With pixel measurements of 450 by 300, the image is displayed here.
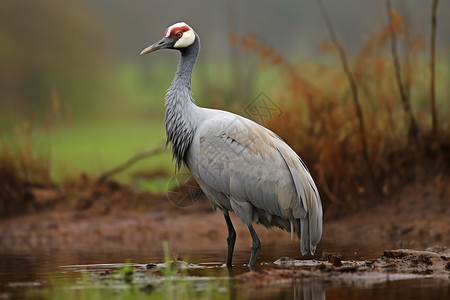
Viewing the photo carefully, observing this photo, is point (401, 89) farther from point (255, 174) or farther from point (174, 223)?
point (255, 174)

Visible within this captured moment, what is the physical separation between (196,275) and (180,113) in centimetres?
188

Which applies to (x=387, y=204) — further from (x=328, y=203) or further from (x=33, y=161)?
(x=33, y=161)

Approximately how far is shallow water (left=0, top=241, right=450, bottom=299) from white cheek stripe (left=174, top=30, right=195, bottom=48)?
2460 mm

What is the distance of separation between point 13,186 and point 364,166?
248 inches

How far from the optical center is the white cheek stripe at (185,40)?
8.74 m

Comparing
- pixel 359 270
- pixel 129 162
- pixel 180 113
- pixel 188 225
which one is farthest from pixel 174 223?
pixel 359 270

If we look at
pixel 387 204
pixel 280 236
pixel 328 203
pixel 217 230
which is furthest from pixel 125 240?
pixel 387 204

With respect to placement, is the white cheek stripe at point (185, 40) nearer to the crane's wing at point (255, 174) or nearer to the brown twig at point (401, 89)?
the crane's wing at point (255, 174)

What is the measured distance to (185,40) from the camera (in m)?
8.76

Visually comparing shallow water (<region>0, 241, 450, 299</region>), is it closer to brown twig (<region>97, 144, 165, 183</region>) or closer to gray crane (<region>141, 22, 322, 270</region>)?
gray crane (<region>141, 22, 322, 270</region>)

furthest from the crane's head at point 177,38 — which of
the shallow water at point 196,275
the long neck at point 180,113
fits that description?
the shallow water at point 196,275

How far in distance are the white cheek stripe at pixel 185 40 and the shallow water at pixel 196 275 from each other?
8.07 ft

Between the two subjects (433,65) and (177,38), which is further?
(433,65)

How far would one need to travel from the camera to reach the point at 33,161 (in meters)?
14.3
